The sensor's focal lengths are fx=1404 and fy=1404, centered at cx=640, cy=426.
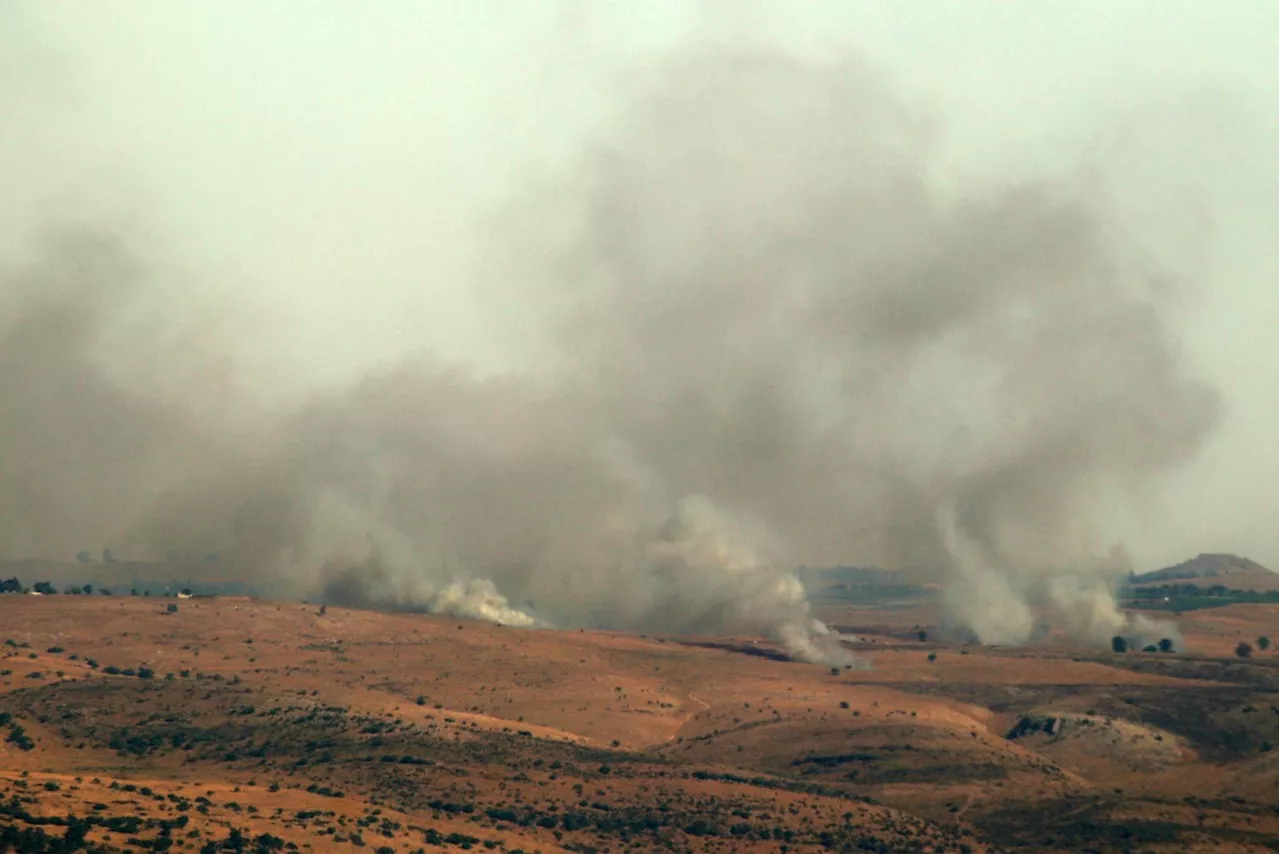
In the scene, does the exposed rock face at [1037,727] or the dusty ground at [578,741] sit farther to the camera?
the exposed rock face at [1037,727]

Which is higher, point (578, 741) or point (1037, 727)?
point (1037, 727)

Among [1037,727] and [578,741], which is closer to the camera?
[578,741]

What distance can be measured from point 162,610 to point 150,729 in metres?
58.2

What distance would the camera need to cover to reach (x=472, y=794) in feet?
330

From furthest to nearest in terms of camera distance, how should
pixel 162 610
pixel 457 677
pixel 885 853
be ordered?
pixel 162 610
pixel 457 677
pixel 885 853

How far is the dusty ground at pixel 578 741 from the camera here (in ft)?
305

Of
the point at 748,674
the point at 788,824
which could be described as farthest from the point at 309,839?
the point at 748,674

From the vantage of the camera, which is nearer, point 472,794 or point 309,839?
point 309,839

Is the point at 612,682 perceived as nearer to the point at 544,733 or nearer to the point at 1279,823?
the point at 544,733

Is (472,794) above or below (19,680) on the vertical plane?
below

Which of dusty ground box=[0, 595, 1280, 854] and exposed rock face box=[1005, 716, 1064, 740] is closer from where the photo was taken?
dusty ground box=[0, 595, 1280, 854]

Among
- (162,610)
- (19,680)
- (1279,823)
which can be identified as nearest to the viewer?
(1279,823)

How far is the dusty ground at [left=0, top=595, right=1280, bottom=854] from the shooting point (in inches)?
3656

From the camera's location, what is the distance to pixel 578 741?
12775cm
